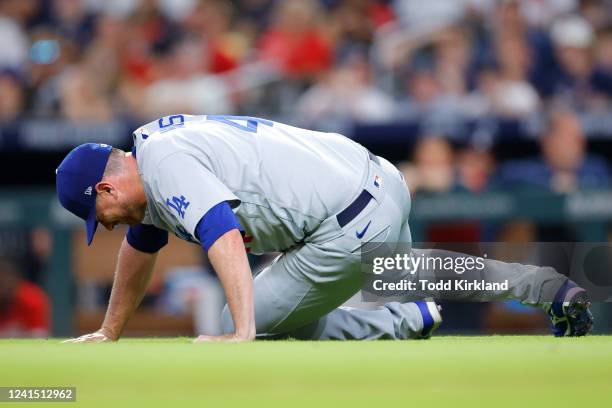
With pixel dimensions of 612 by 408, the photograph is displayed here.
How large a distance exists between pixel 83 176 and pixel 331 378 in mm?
1671

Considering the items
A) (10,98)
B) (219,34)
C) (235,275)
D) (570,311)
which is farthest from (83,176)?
(219,34)

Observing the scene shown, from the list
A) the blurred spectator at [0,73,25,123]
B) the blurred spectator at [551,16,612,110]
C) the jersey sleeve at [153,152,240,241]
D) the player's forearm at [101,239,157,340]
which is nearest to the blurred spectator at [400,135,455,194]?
the blurred spectator at [551,16,612,110]

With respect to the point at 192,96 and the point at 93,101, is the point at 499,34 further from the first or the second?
the point at 93,101

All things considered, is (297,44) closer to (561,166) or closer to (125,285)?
(561,166)

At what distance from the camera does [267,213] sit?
4.27 metres

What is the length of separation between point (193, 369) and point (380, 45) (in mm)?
7599

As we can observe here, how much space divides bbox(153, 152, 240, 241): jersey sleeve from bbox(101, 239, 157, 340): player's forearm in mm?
811

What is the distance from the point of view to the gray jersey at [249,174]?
394 centimetres

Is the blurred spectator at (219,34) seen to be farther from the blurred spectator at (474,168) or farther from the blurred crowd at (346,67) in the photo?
the blurred spectator at (474,168)

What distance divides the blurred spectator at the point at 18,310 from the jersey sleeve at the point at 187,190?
477 cm

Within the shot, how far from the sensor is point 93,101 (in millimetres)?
9195

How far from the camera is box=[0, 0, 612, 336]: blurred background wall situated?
8516 mm

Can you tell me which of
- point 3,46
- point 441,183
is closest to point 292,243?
Answer: point 441,183

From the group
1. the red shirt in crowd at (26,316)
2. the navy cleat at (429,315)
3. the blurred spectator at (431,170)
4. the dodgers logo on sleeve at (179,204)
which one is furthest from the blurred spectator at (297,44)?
the dodgers logo on sleeve at (179,204)
